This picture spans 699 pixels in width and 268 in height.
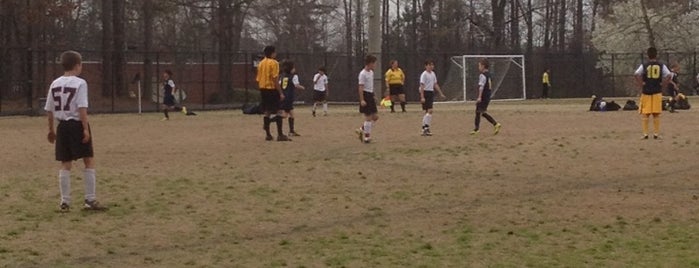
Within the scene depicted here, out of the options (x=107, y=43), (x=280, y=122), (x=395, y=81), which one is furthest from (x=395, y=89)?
(x=107, y=43)

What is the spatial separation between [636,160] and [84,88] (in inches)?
321

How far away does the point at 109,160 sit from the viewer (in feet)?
54.0

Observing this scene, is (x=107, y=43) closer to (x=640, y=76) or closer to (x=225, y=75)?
(x=225, y=75)

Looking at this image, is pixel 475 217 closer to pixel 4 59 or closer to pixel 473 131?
pixel 473 131

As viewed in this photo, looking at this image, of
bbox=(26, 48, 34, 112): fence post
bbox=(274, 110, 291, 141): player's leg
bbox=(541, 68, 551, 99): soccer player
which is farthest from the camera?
bbox=(541, 68, 551, 99): soccer player

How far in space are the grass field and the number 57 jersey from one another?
910 mm

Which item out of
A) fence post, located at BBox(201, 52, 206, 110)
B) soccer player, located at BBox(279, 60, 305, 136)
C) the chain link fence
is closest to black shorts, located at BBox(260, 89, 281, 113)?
soccer player, located at BBox(279, 60, 305, 136)

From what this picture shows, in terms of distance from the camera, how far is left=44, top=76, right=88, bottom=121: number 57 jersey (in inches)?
404

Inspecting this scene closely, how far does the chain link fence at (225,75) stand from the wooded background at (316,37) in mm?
75

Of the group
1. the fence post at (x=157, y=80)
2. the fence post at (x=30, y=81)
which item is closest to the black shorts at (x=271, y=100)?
the fence post at (x=30, y=81)

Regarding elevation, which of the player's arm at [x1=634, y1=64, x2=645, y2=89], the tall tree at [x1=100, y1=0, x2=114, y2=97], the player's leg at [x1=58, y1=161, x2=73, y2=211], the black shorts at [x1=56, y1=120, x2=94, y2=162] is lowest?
the player's leg at [x1=58, y1=161, x2=73, y2=211]

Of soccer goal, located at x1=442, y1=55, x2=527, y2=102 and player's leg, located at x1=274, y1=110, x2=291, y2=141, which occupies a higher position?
soccer goal, located at x1=442, y1=55, x2=527, y2=102

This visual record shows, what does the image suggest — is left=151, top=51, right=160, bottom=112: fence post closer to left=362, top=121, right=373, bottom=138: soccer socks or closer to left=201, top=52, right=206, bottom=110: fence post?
left=201, top=52, right=206, bottom=110: fence post

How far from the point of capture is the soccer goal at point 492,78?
4650cm
